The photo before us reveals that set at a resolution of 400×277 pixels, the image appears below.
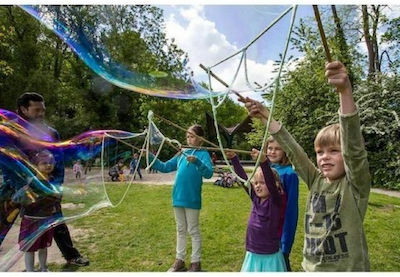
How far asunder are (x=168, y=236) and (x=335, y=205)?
3775 millimetres

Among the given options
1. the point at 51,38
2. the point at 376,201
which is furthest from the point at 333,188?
the point at 51,38

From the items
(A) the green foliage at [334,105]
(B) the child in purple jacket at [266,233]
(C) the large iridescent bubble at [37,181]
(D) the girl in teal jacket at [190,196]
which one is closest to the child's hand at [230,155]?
(B) the child in purple jacket at [266,233]

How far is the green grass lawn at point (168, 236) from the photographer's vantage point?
409cm

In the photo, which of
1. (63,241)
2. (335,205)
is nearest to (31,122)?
(63,241)

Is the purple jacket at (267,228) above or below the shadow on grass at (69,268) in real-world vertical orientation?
above

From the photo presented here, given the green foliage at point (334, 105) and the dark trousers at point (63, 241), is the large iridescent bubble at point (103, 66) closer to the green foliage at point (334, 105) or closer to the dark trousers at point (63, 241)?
the dark trousers at point (63, 241)

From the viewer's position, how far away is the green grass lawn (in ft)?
13.4

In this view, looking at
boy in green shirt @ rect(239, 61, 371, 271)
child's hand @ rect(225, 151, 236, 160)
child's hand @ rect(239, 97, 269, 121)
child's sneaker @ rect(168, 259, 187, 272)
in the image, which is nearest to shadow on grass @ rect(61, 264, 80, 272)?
child's sneaker @ rect(168, 259, 187, 272)

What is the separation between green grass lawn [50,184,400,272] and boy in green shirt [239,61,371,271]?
2.10 metres

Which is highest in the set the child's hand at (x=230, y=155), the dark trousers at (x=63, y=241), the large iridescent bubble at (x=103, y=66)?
the large iridescent bubble at (x=103, y=66)

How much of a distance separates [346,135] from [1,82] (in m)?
18.2

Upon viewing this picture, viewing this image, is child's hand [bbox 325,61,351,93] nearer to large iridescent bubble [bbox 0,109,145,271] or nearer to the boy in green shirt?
the boy in green shirt

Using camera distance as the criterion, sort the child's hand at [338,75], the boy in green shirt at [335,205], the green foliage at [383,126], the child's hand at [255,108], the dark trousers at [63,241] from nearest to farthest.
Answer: the child's hand at [338,75], the boy in green shirt at [335,205], the child's hand at [255,108], the dark trousers at [63,241], the green foliage at [383,126]

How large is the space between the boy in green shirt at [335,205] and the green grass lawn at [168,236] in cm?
210
